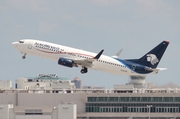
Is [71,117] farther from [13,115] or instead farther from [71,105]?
[13,115]

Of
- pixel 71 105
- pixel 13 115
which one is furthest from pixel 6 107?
pixel 71 105

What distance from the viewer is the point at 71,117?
190 m

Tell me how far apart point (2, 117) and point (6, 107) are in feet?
9.17

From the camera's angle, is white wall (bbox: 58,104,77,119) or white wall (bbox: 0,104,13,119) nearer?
white wall (bbox: 58,104,77,119)

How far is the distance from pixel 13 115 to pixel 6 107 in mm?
2363

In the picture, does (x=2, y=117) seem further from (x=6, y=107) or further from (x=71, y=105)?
(x=71, y=105)

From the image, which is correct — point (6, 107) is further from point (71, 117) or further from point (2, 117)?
point (71, 117)

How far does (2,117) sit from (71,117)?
15933mm

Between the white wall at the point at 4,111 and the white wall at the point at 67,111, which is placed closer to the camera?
the white wall at the point at 67,111

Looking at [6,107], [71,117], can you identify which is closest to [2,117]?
[6,107]

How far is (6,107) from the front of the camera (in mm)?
197250

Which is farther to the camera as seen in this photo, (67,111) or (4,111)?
(4,111)

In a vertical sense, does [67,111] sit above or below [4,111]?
below

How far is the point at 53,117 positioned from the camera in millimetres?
193250
